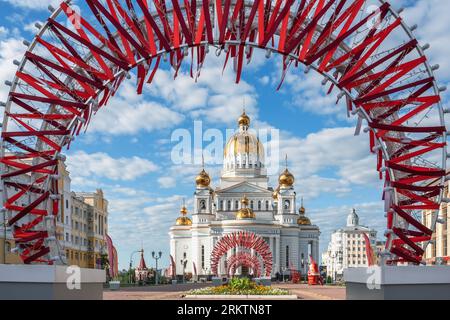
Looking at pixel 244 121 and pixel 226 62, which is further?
pixel 244 121

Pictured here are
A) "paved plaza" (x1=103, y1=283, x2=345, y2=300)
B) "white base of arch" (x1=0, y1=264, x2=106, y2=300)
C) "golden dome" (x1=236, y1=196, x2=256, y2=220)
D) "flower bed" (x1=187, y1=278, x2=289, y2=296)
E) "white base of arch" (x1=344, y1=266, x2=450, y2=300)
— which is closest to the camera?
"white base of arch" (x1=344, y1=266, x2=450, y2=300)

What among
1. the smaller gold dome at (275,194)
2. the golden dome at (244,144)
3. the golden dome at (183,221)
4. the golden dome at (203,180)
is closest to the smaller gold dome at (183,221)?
the golden dome at (183,221)

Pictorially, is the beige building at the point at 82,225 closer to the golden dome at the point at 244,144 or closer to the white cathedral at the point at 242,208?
the white cathedral at the point at 242,208

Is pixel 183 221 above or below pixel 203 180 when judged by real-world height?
below

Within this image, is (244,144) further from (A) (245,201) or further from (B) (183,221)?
(B) (183,221)

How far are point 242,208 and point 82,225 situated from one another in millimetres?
30904

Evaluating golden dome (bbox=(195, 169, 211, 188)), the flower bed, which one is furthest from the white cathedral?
the flower bed

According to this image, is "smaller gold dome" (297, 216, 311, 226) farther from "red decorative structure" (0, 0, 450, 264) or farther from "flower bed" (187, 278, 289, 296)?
"red decorative structure" (0, 0, 450, 264)

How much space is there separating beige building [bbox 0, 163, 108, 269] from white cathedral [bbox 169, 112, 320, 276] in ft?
72.8

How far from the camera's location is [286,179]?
104438 millimetres

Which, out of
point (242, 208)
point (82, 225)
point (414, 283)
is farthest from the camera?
point (242, 208)

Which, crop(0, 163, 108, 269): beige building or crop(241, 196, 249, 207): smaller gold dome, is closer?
crop(0, 163, 108, 269): beige building

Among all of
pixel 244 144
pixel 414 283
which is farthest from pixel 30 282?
pixel 244 144

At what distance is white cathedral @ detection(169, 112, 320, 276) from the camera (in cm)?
10019
